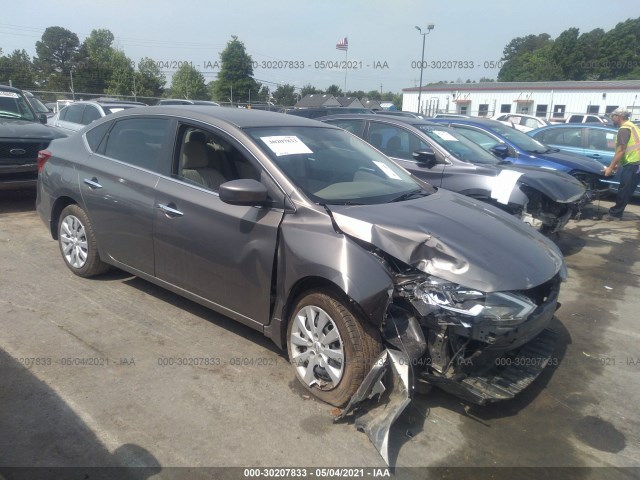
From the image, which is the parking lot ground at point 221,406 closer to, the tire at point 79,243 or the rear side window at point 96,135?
the tire at point 79,243

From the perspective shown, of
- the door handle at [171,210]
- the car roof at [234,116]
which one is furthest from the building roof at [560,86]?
the door handle at [171,210]

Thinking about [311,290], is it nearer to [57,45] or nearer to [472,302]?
[472,302]

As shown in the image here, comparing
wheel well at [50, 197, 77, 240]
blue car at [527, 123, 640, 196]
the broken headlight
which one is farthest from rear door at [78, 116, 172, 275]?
blue car at [527, 123, 640, 196]

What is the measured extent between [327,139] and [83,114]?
7.63 meters

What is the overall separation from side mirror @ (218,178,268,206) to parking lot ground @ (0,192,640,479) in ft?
3.99

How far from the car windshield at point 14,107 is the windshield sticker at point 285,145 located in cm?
664

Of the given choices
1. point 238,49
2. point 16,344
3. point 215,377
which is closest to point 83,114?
point 16,344

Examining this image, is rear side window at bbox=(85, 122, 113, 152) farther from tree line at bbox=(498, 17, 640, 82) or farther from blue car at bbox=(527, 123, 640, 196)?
tree line at bbox=(498, 17, 640, 82)

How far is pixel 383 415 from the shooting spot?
2.90m

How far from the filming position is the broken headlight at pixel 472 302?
2.79 m

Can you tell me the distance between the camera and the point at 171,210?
12.6ft

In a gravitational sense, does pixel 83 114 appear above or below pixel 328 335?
above

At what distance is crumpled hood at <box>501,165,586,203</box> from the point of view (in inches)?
247

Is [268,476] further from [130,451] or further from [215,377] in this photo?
[215,377]
